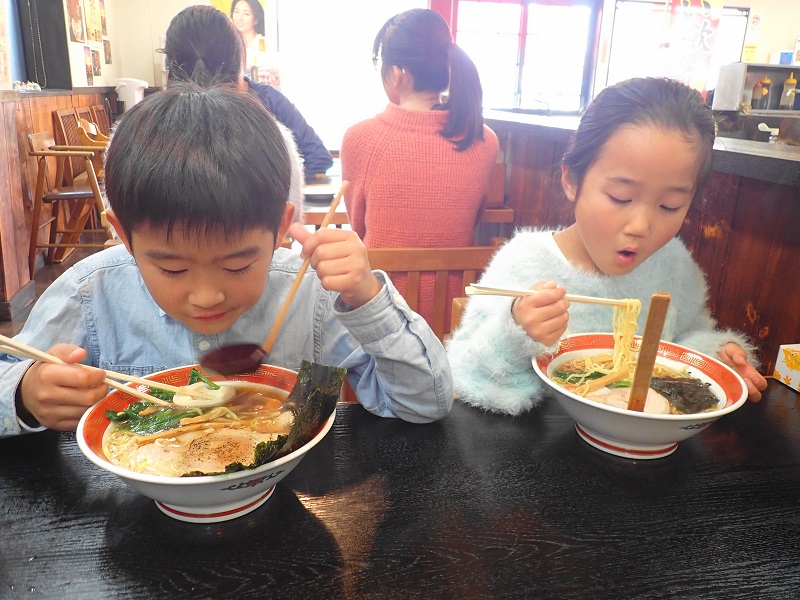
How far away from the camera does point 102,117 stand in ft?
26.3

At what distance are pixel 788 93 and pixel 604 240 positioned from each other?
5.64 metres

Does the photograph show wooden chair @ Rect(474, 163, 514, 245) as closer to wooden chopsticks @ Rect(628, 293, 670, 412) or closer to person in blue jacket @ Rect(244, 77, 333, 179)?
person in blue jacket @ Rect(244, 77, 333, 179)

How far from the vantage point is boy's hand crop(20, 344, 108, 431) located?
0.91m

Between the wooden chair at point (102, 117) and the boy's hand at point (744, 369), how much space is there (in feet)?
25.3

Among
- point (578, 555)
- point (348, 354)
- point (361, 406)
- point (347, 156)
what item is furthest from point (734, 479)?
point (347, 156)

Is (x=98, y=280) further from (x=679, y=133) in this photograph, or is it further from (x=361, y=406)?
(x=679, y=133)

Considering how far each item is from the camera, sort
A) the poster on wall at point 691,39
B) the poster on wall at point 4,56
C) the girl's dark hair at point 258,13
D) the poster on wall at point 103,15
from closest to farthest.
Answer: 1. the poster on wall at point 691,39
2. the poster on wall at point 4,56
3. the poster on wall at point 103,15
4. the girl's dark hair at point 258,13

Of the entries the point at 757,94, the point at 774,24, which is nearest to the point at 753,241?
the point at 757,94

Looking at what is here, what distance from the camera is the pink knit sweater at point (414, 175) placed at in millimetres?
2512

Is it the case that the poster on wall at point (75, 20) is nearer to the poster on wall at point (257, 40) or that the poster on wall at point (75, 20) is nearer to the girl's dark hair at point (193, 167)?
the poster on wall at point (257, 40)

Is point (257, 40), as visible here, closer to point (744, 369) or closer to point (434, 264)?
point (434, 264)

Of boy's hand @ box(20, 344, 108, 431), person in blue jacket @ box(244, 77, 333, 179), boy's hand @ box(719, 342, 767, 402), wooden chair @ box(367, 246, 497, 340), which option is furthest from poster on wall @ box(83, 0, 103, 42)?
boy's hand @ box(719, 342, 767, 402)

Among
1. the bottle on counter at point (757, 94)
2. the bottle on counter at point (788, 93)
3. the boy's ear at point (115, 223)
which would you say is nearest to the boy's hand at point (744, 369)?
the boy's ear at point (115, 223)

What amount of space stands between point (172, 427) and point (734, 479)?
2.88 ft
